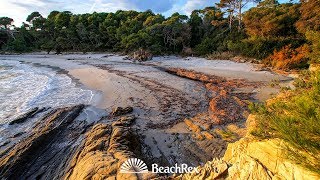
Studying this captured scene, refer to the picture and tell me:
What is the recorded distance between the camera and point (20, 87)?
618 inches

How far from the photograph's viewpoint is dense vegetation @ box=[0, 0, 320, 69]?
21.4m

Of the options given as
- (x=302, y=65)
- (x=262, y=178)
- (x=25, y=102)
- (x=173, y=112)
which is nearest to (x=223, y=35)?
(x=302, y=65)

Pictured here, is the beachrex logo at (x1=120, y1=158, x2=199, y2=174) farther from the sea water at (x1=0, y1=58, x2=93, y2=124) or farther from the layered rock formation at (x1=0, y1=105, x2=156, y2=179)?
the sea water at (x1=0, y1=58, x2=93, y2=124)

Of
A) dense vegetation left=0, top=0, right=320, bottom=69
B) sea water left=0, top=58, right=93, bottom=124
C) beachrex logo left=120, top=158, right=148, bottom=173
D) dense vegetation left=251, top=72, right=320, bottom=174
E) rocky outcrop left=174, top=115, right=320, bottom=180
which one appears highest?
dense vegetation left=0, top=0, right=320, bottom=69

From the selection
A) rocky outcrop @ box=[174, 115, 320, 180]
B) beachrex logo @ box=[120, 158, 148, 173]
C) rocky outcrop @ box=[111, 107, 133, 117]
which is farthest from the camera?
rocky outcrop @ box=[111, 107, 133, 117]

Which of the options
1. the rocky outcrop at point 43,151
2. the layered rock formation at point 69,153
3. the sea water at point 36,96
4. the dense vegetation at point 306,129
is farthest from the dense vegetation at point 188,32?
the sea water at point 36,96

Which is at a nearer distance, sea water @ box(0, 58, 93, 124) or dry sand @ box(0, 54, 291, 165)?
dry sand @ box(0, 54, 291, 165)

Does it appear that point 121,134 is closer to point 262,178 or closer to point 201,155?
point 201,155

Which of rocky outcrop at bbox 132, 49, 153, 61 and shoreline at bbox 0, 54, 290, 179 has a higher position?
rocky outcrop at bbox 132, 49, 153, 61

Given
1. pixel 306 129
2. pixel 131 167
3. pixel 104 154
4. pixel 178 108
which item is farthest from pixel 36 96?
pixel 306 129

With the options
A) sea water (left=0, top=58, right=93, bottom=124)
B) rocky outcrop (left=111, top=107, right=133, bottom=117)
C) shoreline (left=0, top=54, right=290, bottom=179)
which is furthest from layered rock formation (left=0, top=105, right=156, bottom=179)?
sea water (left=0, top=58, right=93, bottom=124)

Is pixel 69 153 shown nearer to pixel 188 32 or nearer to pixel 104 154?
pixel 104 154

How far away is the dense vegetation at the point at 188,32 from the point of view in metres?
21.4

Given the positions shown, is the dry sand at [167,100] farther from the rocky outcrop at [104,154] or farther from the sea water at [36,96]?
the sea water at [36,96]
